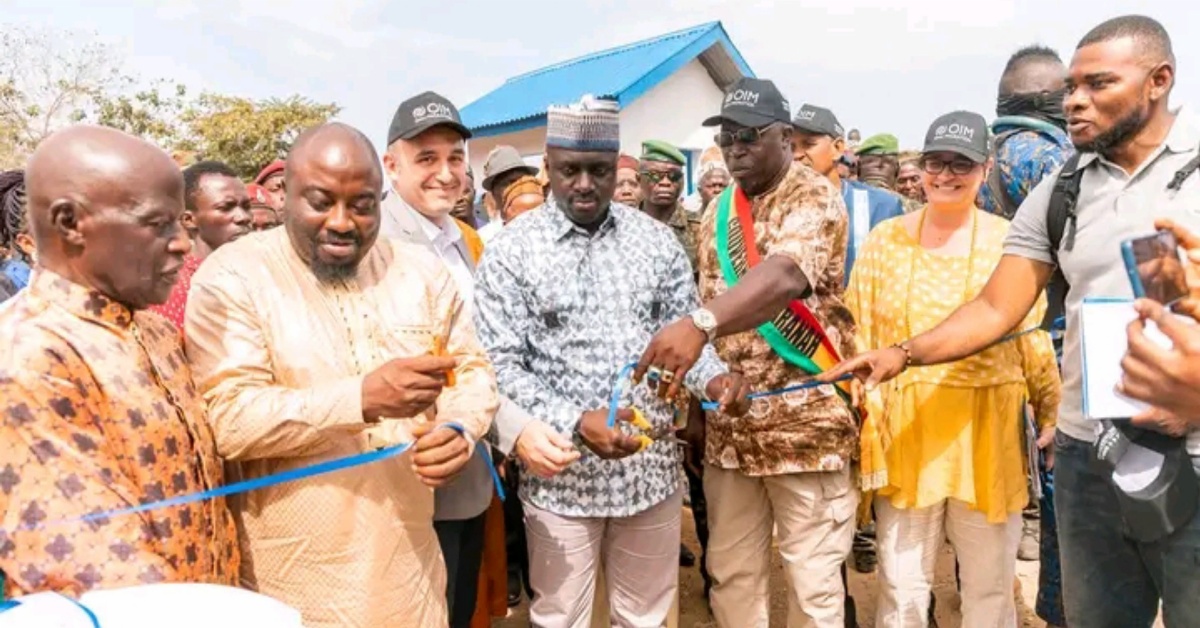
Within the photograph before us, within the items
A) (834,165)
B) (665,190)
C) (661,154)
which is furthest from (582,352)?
(661,154)

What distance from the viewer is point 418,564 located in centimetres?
231

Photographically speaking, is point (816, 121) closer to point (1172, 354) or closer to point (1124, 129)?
point (1124, 129)

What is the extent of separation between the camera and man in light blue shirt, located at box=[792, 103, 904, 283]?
4719 millimetres

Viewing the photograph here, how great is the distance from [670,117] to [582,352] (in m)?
15.2

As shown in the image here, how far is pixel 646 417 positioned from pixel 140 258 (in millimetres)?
1743

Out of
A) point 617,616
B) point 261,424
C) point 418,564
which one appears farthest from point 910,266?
point 261,424

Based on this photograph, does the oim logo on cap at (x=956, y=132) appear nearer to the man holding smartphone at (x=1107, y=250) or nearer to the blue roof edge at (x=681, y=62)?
the man holding smartphone at (x=1107, y=250)

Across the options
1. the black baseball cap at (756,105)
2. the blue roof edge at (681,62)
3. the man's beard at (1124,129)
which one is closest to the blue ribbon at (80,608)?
the black baseball cap at (756,105)

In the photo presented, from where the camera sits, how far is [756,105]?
132 inches

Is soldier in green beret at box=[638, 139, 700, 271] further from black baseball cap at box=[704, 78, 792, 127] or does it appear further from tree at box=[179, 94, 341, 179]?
tree at box=[179, 94, 341, 179]

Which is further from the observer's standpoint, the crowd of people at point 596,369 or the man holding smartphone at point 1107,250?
the man holding smartphone at point 1107,250

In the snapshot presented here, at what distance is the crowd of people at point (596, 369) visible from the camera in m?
1.71

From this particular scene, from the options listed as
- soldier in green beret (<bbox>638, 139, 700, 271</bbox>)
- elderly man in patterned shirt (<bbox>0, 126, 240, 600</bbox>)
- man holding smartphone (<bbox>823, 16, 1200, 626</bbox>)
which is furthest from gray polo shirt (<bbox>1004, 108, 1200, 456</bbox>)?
soldier in green beret (<bbox>638, 139, 700, 271</bbox>)

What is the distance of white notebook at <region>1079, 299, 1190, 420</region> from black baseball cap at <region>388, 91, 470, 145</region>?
229cm
